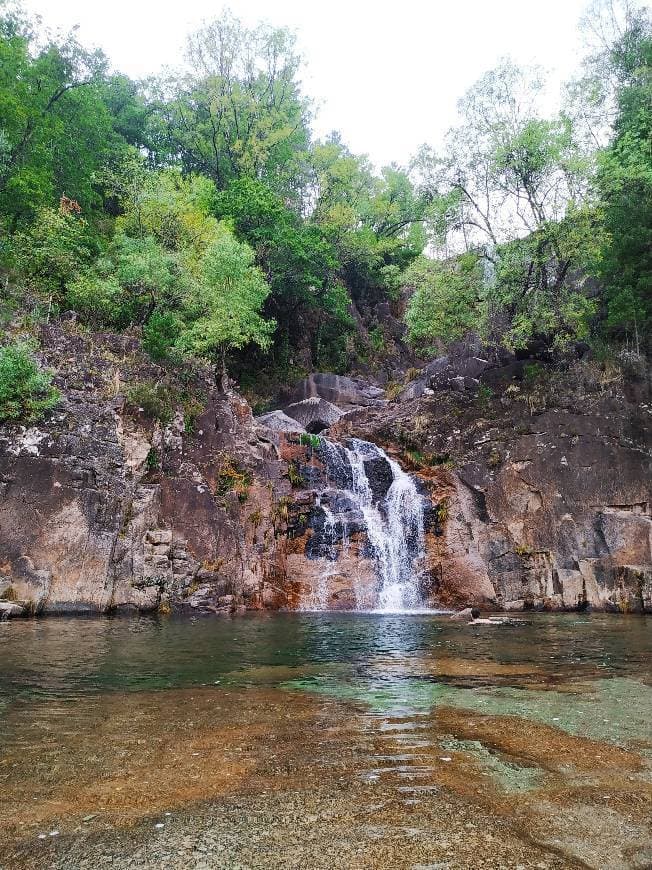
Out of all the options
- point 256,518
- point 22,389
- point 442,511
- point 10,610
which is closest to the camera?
point 10,610

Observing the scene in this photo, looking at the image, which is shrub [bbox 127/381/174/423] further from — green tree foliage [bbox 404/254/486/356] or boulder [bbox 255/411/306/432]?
green tree foliage [bbox 404/254/486/356]

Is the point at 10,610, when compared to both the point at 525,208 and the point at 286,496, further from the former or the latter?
the point at 525,208

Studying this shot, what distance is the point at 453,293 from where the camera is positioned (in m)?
28.8

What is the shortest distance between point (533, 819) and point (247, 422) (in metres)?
22.5

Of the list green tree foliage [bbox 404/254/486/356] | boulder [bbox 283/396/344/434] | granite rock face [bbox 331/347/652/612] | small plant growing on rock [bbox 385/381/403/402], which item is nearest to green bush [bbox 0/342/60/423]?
boulder [bbox 283/396/344/434]

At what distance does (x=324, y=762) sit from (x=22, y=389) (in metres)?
18.0

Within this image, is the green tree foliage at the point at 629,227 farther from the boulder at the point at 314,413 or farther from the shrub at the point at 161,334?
the shrub at the point at 161,334

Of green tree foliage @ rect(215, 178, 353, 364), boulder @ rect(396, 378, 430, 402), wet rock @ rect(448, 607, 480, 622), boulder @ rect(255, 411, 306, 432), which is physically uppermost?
green tree foliage @ rect(215, 178, 353, 364)

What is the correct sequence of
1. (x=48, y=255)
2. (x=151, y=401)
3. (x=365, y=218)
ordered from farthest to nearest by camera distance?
(x=365, y=218) → (x=48, y=255) → (x=151, y=401)

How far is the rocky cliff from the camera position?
18.3 metres

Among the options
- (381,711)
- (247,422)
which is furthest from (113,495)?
(381,711)

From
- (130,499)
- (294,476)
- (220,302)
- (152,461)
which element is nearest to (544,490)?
(294,476)

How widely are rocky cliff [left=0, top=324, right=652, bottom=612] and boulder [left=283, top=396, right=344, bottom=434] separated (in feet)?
14.0

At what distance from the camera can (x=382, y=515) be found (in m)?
24.1
